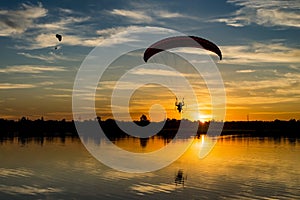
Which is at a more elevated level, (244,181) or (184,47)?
(184,47)

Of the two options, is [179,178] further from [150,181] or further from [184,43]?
[184,43]

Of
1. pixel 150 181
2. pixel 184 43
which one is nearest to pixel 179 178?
pixel 150 181

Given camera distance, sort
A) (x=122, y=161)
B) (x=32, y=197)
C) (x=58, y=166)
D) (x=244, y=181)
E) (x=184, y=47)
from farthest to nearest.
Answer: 1. (x=122, y=161)
2. (x=58, y=166)
3. (x=184, y=47)
4. (x=244, y=181)
5. (x=32, y=197)

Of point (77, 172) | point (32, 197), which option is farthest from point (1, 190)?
point (77, 172)

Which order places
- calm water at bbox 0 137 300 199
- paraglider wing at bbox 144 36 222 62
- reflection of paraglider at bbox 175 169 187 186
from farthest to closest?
paraglider wing at bbox 144 36 222 62
reflection of paraglider at bbox 175 169 187 186
calm water at bbox 0 137 300 199

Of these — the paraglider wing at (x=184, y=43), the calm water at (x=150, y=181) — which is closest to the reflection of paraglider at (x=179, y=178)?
the calm water at (x=150, y=181)

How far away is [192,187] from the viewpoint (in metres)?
26.6

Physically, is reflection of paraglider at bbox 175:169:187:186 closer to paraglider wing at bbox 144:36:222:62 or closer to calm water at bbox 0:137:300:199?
calm water at bbox 0:137:300:199

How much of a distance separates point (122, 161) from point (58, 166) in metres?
A: 7.03

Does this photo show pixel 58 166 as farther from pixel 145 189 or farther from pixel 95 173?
pixel 145 189

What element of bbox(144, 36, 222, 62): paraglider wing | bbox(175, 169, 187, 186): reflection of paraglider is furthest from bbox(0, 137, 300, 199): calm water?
bbox(144, 36, 222, 62): paraglider wing

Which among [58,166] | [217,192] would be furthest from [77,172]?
[217,192]

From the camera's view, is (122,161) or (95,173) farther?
(122,161)

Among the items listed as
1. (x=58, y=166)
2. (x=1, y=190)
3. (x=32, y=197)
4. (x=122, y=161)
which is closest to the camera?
(x=32, y=197)
